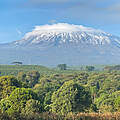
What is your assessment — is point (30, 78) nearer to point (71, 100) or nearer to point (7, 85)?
point (7, 85)

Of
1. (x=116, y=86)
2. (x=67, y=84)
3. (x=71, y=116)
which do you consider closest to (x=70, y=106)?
(x=67, y=84)

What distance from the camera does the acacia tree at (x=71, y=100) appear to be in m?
20.4

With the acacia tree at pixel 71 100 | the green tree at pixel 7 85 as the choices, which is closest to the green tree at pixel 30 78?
the green tree at pixel 7 85

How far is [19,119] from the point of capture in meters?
8.25

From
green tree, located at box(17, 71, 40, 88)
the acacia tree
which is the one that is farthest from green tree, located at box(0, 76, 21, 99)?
green tree, located at box(17, 71, 40, 88)

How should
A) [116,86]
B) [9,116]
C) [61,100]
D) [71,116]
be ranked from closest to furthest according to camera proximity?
[9,116], [71,116], [61,100], [116,86]

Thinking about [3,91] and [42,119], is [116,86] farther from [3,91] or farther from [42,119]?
[42,119]

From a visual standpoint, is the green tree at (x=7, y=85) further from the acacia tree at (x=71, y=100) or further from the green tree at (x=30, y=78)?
the green tree at (x=30, y=78)

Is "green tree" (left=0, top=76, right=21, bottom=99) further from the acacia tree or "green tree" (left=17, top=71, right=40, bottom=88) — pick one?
"green tree" (left=17, top=71, right=40, bottom=88)

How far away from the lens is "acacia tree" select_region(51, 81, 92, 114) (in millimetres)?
20372

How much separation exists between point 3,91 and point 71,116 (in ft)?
42.2

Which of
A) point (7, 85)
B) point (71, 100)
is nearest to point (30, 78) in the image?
point (7, 85)

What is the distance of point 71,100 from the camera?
2083cm

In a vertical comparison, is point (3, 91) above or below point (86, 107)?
above
